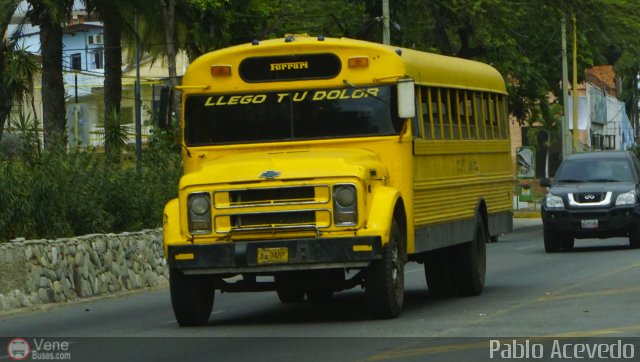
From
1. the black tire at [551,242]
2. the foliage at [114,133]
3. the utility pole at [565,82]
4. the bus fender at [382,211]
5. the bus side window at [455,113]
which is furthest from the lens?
the utility pole at [565,82]

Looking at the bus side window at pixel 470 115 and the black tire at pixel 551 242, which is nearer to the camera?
the bus side window at pixel 470 115

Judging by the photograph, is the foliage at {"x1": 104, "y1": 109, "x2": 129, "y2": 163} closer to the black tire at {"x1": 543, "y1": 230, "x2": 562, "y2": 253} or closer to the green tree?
the green tree

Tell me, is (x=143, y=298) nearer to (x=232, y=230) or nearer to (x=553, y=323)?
(x=232, y=230)

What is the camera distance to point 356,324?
14.7 metres

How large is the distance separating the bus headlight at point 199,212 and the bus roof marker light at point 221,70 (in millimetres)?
1841

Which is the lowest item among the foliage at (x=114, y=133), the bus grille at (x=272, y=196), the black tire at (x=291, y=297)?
the black tire at (x=291, y=297)

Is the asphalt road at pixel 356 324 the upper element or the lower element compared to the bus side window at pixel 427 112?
lower

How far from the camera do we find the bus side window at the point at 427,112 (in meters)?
16.5

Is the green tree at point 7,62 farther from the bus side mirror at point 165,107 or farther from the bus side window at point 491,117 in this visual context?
the bus side mirror at point 165,107

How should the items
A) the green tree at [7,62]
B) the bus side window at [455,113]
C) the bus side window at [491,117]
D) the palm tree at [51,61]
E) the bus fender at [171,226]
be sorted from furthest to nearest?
1. the green tree at [7,62]
2. the palm tree at [51,61]
3. the bus side window at [491,117]
4. the bus side window at [455,113]
5. the bus fender at [171,226]

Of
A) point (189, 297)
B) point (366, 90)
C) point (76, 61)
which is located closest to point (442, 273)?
point (366, 90)

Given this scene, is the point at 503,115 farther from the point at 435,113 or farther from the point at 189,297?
the point at 189,297

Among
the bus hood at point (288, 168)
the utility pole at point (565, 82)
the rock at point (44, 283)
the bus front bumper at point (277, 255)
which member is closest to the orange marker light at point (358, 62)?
the bus hood at point (288, 168)

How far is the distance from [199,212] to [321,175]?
1.25m
